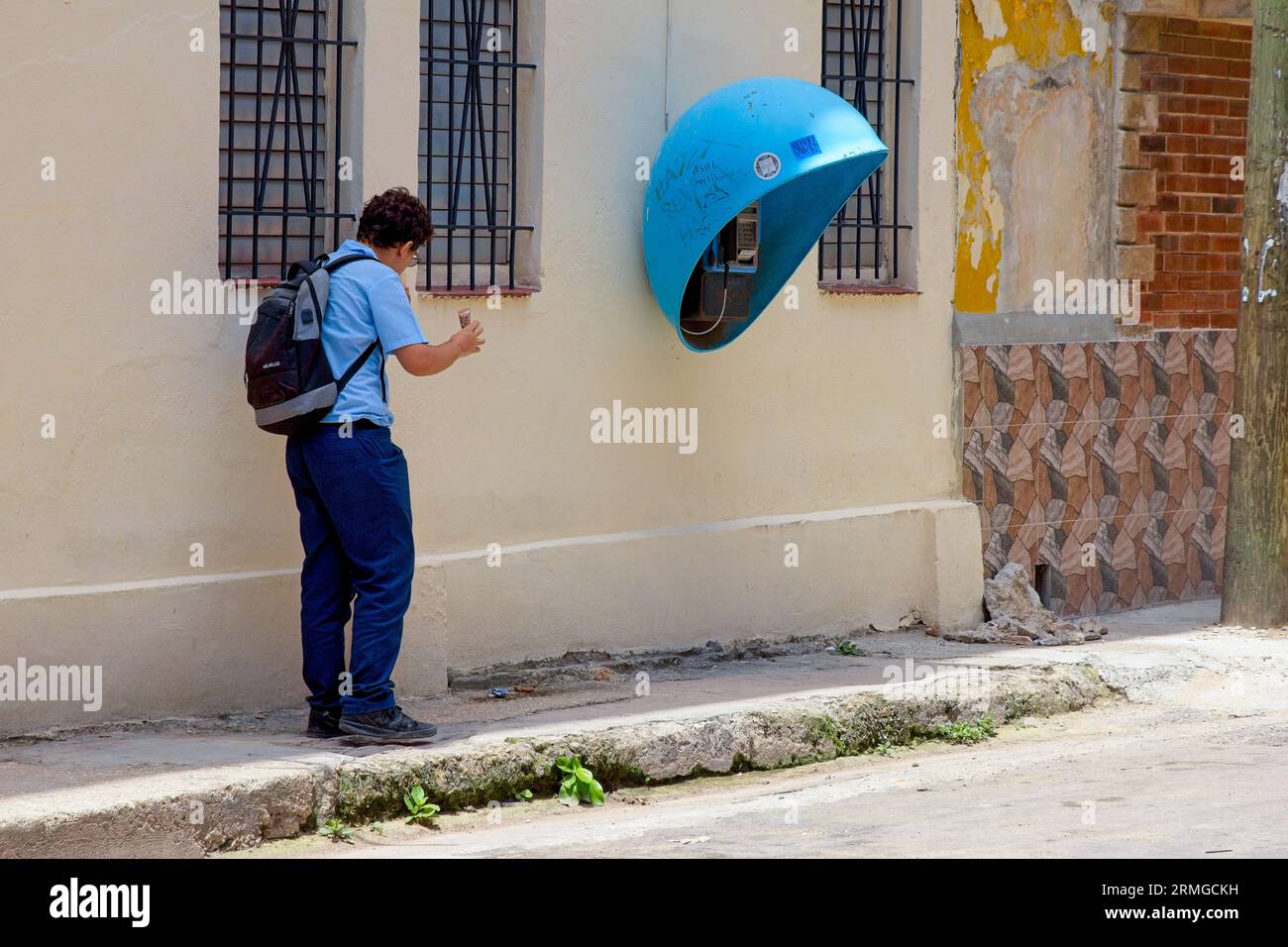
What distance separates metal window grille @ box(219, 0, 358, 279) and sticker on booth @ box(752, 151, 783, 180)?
1666 millimetres

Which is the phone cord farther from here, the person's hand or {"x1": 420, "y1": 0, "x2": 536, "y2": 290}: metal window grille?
the person's hand

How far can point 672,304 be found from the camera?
26.2 feet

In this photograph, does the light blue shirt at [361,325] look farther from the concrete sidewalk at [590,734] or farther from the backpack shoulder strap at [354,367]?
the concrete sidewalk at [590,734]

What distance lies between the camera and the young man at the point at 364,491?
639cm

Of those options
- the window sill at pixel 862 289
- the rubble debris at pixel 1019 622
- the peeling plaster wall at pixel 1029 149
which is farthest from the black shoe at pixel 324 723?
the peeling plaster wall at pixel 1029 149

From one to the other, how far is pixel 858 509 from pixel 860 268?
1191 millimetres

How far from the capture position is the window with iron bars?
29.6ft

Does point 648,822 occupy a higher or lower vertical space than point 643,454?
lower

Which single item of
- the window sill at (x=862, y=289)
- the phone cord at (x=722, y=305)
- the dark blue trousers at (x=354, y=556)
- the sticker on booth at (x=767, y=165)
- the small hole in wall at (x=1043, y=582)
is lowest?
the small hole in wall at (x=1043, y=582)

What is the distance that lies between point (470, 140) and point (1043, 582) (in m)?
3.98

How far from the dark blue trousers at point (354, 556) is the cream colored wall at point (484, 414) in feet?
1.41

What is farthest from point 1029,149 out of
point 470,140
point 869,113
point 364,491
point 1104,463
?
point 364,491

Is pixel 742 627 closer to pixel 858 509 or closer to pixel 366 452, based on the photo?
pixel 858 509

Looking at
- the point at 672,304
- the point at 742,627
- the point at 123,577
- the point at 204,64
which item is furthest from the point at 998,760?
the point at 204,64
